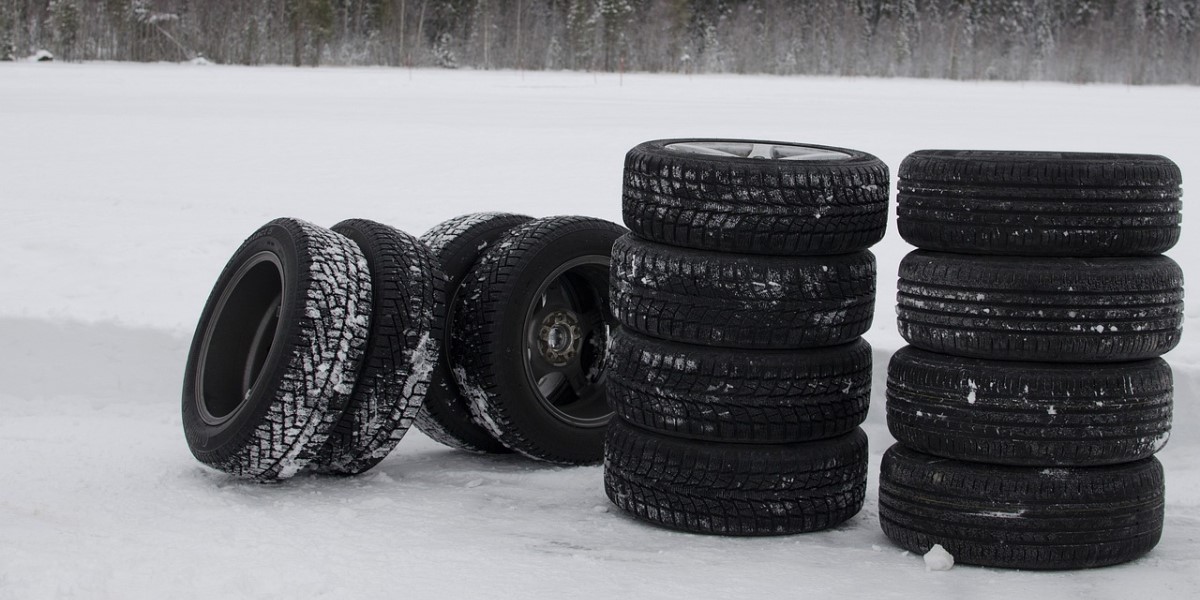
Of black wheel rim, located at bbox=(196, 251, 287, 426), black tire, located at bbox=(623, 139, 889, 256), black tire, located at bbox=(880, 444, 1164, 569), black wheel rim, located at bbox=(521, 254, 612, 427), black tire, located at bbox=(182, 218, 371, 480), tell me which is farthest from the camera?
black wheel rim, located at bbox=(521, 254, 612, 427)

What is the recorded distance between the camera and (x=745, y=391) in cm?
469

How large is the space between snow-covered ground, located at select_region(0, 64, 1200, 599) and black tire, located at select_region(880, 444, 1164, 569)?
3.2 inches

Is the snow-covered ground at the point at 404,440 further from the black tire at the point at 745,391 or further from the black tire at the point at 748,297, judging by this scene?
the black tire at the point at 748,297

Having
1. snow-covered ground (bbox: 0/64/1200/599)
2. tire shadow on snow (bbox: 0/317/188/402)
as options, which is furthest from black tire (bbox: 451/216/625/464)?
tire shadow on snow (bbox: 0/317/188/402)

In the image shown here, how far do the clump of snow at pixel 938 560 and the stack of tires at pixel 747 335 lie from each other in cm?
54

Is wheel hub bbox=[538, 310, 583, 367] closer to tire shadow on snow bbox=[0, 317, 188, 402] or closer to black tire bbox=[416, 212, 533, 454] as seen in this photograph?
black tire bbox=[416, 212, 533, 454]

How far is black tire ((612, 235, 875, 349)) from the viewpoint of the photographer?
15.2 feet

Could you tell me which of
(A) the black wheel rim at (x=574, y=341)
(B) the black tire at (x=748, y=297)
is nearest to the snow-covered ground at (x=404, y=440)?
(A) the black wheel rim at (x=574, y=341)

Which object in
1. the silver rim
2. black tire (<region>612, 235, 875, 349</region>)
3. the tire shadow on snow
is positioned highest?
the silver rim

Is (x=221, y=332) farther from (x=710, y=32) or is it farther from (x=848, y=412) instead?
(x=710, y=32)

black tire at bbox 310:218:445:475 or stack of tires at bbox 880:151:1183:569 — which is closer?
stack of tires at bbox 880:151:1183:569

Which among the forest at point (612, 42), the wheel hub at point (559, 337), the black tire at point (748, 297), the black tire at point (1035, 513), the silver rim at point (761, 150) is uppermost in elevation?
the forest at point (612, 42)

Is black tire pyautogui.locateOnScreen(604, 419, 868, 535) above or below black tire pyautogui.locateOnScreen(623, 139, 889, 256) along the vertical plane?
below

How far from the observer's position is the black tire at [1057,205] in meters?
4.28
